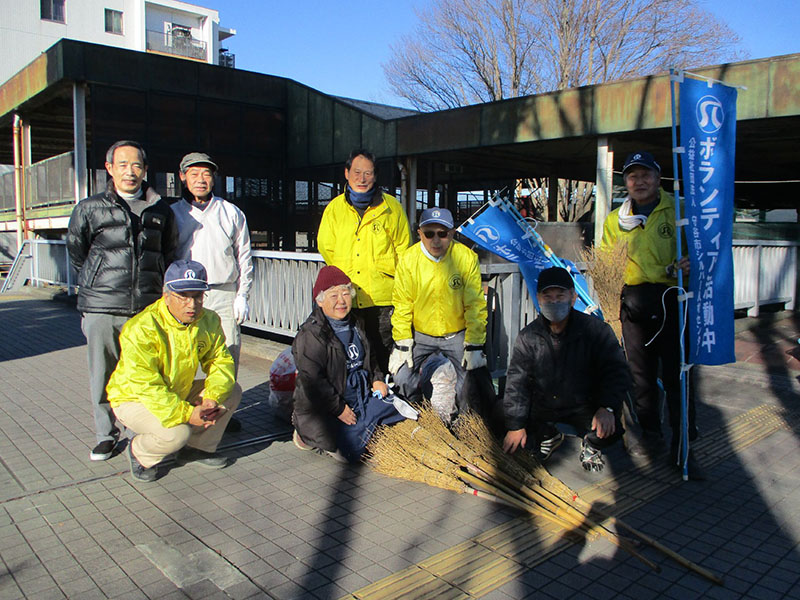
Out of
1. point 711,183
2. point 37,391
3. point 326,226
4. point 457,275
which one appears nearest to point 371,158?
point 326,226

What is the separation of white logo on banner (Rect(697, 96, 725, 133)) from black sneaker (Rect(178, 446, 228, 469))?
3.74 metres

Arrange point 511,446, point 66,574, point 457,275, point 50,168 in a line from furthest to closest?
point 50,168 → point 457,275 → point 511,446 → point 66,574

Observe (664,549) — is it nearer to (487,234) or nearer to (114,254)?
(487,234)

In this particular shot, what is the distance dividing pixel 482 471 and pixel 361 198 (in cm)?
219

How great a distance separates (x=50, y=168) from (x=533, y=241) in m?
15.4

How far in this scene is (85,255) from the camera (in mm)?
4344

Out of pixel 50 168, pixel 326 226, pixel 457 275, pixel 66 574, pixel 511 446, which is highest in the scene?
pixel 50 168

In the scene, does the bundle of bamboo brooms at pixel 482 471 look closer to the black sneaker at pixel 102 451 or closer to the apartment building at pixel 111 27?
the black sneaker at pixel 102 451

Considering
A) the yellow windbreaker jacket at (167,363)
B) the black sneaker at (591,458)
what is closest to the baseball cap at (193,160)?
the yellow windbreaker jacket at (167,363)

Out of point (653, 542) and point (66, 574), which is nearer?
point (66, 574)

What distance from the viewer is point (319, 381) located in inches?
168

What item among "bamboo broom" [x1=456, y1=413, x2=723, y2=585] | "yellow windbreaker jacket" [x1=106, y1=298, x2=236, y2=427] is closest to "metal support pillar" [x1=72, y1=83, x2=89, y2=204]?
"yellow windbreaker jacket" [x1=106, y1=298, x2=236, y2=427]

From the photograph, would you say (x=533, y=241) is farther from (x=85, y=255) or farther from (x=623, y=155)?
(x=623, y=155)

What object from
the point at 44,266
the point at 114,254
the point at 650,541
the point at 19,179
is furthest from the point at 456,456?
the point at 19,179
